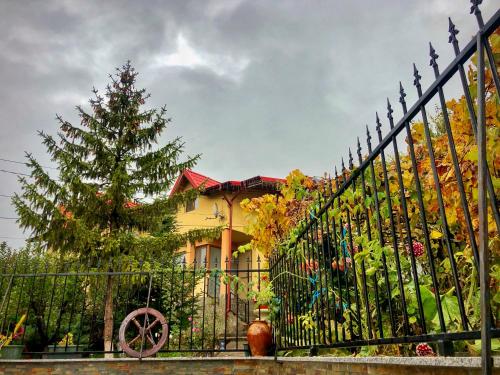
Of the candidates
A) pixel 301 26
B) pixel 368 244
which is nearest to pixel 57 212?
pixel 301 26

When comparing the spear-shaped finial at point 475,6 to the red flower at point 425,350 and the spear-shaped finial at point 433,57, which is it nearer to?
the spear-shaped finial at point 433,57

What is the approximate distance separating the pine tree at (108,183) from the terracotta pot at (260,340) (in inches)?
235

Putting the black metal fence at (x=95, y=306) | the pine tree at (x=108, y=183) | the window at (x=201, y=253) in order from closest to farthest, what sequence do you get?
the black metal fence at (x=95, y=306) → the pine tree at (x=108, y=183) → the window at (x=201, y=253)

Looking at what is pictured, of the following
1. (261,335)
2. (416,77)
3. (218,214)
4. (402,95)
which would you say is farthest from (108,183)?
(416,77)

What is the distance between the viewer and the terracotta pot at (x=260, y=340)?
5223mm

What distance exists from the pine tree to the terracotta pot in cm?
596

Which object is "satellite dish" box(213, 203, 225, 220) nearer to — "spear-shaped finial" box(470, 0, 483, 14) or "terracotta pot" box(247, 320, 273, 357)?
"terracotta pot" box(247, 320, 273, 357)

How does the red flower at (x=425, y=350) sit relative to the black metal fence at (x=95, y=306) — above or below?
below

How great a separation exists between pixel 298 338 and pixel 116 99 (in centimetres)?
1065

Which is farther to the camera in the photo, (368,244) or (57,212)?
(57,212)

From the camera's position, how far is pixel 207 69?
1240 cm

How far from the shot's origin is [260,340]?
5242mm

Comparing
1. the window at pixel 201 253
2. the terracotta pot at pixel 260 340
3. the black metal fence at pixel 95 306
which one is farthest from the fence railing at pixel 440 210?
the window at pixel 201 253

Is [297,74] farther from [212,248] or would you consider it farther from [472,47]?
[212,248]
